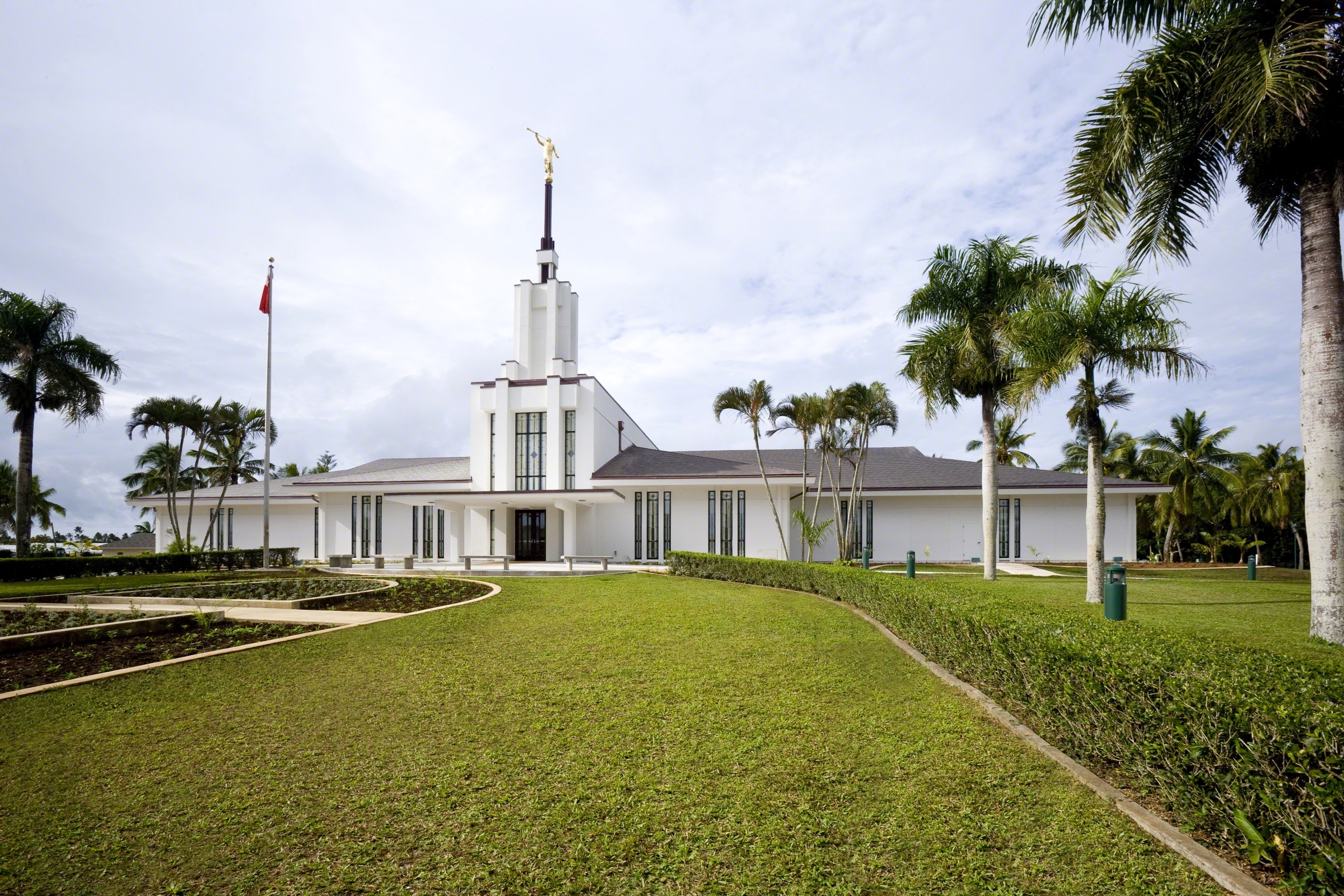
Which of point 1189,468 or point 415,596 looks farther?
point 1189,468

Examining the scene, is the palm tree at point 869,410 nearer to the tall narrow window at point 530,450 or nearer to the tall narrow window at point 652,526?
the tall narrow window at point 652,526

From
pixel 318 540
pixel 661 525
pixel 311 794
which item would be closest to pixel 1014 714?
pixel 311 794

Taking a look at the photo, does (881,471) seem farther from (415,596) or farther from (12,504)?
(12,504)

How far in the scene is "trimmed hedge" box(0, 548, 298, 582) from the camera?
65.9 feet

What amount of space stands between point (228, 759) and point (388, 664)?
10.5 ft

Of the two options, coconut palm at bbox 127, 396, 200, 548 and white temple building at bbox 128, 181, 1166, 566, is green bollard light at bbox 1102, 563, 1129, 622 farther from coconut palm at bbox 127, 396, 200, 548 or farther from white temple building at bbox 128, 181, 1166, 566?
coconut palm at bbox 127, 396, 200, 548

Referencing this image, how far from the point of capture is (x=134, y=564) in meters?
22.9

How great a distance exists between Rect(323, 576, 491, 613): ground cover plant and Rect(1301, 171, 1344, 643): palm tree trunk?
13.6 metres

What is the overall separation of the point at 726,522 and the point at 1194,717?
78.0 feet

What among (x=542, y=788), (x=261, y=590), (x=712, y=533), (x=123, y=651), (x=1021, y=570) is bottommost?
(x=1021, y=570)

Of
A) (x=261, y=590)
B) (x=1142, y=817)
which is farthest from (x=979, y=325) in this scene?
(x=261, y=590)

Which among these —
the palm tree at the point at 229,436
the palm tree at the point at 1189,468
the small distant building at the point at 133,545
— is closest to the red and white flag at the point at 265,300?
the palm tree at the point at 229,436

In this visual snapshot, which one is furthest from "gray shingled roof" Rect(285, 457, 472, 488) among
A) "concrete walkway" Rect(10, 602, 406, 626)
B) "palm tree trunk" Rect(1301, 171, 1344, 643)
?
"palm tree trunk" Rect(1301, 171, 1344, 643)

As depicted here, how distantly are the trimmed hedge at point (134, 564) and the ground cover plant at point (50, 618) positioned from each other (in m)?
10.3
